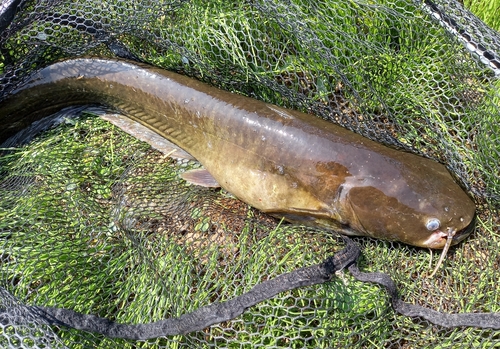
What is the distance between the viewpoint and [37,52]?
2.89 meters

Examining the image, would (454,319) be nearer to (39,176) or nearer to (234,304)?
(234,304)

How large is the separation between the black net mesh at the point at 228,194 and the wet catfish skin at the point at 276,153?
0.13 m

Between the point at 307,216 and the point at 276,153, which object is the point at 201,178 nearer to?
the point at 276,153

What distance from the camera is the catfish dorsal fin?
107 inches

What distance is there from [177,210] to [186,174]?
0.87 ft

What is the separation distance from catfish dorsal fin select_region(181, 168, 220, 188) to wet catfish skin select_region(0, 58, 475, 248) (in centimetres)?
4

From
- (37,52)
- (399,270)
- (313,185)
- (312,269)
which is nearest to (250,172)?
(313,185)

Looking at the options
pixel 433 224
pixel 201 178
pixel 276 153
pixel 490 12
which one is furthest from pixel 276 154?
pixel 490 12

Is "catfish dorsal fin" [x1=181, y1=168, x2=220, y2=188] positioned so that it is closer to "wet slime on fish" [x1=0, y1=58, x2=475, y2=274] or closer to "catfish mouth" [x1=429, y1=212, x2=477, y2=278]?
"wet slime on fish" [x1=0, y1=58, x2=475, y2=274]

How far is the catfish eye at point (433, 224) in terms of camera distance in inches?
87.7

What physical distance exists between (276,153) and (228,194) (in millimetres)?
456

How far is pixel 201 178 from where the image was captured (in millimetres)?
2742

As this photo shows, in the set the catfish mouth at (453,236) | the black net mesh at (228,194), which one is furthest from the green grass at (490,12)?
the catfish mouth at (453,236)

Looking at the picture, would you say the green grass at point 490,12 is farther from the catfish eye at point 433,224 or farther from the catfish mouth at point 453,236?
the catfish eye at point 433,224
